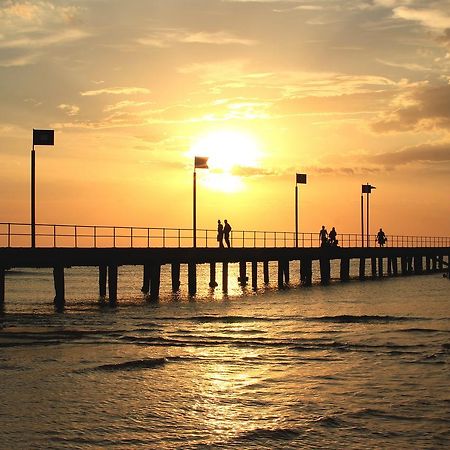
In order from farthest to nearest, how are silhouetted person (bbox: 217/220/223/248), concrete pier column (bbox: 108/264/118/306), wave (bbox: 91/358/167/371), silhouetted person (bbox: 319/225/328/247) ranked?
1. silhouetted person (bbox: 319/225/328/247)
2. silhouetted person (bbox: 217/220/223/248)
3. concrete pier column (bbox: 108/264/118/306)
4. wave (bbox: 91/358/167/371)

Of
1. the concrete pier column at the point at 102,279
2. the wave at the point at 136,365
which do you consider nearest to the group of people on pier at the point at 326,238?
the concrete pier column at the point at 102,279

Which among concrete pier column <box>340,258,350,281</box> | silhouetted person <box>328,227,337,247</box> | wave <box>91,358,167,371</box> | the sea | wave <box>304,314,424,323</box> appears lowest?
wave <box>304,314,424,323</box>

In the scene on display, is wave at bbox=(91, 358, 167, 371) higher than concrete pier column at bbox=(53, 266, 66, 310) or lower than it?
lower

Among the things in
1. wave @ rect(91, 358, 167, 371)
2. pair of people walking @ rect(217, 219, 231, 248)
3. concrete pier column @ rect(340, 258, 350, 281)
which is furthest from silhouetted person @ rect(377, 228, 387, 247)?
wave @ rect(91, 358, 167, 371)

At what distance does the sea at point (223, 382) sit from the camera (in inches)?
575

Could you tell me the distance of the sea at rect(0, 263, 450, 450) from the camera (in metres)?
14.6

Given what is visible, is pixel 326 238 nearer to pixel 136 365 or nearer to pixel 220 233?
pixel 220 233

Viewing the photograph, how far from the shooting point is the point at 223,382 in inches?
766

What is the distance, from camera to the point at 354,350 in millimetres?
25391

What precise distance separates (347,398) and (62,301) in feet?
94.1

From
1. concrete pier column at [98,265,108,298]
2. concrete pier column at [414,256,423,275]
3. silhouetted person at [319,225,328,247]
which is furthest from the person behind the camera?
concrete pier column at [414,256,423,275]

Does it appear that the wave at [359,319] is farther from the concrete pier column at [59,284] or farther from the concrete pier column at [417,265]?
the concrete pier column at [417,265]

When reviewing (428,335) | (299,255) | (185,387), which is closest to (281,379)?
(185,387)

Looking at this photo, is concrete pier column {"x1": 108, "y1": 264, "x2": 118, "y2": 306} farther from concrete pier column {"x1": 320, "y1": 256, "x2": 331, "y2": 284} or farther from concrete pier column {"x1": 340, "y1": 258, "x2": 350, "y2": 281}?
concrete pier column {"x1": 340, "y1": 258, "x2": 350, "y2": 281}
